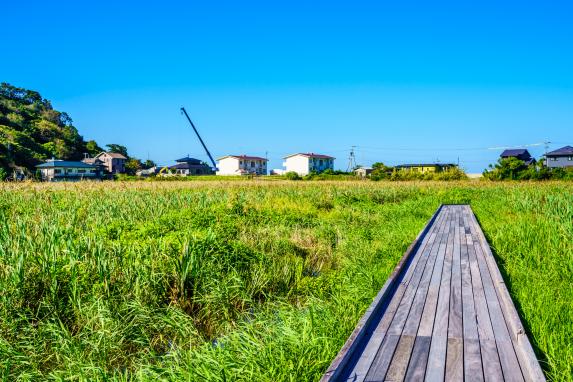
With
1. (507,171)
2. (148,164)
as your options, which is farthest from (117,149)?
(507,171)

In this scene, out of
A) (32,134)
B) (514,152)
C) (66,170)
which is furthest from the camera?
(514,152)

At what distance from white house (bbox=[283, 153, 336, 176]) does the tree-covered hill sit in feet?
134

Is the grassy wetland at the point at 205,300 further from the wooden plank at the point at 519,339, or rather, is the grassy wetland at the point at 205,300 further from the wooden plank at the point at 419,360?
the wooden plank at the point at 419,360

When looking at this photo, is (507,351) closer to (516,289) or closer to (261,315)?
(516,289)

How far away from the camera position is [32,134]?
63.8m

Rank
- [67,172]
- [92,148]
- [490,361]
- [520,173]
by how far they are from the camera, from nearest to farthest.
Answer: [490,361], [520,173], [67,172], [92,148]

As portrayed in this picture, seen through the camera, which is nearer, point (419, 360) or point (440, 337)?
point (419, 360)

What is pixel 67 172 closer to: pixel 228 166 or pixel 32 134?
pixel 32 134

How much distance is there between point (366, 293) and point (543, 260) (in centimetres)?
Answer: 317

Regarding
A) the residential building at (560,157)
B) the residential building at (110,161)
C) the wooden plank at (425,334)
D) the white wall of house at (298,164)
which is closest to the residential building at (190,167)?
the residential building at (110,161)

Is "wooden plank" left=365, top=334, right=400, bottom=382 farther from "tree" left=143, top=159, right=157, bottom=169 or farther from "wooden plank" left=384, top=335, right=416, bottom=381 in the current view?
"tree" left=143, top=159, right=157, bottom=169

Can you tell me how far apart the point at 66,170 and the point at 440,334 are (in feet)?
211

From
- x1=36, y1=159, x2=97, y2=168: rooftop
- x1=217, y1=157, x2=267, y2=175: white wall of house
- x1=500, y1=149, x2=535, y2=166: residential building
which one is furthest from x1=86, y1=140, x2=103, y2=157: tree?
x1=500, y1=149, x2=535, y2=166: residential building

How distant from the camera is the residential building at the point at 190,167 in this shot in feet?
283
